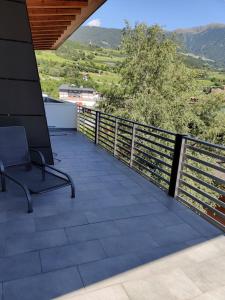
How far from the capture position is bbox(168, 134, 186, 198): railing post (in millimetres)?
3628

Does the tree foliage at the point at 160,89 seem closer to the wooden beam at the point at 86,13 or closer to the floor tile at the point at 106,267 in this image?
the wooden beam at the point at 86,13

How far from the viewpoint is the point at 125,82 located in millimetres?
15195

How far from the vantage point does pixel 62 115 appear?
9.76m

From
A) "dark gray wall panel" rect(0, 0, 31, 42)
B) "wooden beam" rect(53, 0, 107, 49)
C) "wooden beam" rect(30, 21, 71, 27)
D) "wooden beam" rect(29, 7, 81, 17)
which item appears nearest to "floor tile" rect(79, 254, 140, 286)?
"dark gray wall panel" rect(0, 0, 31, 42)

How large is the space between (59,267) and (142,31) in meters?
14.7

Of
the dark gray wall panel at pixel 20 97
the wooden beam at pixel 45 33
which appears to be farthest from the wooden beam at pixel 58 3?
the wooden beam at pixel 45 33

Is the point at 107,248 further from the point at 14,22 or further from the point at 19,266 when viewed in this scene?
the point at 14,22

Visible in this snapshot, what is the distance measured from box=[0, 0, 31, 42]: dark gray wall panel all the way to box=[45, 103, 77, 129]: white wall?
219 inches

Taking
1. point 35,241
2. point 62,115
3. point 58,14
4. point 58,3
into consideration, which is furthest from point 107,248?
point 62,115

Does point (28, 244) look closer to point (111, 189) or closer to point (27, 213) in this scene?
point (27, 213)

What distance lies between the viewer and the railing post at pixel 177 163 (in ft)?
11.9

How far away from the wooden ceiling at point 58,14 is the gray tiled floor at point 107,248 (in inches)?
117

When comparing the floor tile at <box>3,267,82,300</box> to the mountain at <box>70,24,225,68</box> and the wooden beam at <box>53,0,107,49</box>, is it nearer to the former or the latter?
the wooden beam at <box>53,0,107,49</box>

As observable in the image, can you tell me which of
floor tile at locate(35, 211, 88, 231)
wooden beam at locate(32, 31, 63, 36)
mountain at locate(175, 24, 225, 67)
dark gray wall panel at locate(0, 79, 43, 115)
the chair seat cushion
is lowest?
floor tile at locate(35, 211, 88, 231)
